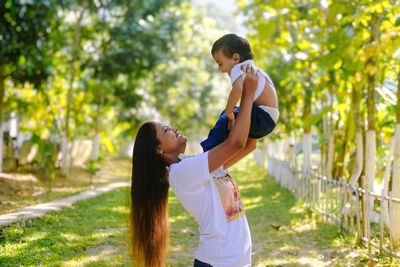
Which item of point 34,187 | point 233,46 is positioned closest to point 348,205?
point 233,46

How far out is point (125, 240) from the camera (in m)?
8.04

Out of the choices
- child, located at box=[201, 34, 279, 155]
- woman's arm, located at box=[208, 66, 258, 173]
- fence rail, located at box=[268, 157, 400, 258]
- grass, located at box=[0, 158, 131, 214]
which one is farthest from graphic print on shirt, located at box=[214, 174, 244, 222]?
grass, located at box=[0, 158, 131, 214]

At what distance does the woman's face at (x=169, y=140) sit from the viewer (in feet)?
9.86

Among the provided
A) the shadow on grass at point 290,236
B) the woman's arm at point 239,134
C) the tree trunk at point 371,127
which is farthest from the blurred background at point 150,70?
the woman's arm at point 239,134

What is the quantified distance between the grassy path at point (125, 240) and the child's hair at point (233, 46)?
236 centimetres

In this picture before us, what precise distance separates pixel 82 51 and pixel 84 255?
13.4 meters

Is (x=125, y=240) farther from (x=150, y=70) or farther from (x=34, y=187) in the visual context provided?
(x=150, y=70)

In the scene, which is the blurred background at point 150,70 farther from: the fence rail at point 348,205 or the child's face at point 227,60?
the child's face at point 227,60

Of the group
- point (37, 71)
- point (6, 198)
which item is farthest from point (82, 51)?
point (6, 198)

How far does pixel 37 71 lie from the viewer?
15.9 m

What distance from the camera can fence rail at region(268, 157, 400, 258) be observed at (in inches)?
276

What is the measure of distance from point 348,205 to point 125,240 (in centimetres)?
362

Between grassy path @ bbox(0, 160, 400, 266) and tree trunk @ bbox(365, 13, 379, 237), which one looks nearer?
grassy path @ bbox(0, 160, 400, 266)

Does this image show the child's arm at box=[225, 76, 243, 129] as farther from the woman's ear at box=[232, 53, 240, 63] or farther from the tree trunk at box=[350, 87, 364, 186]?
the tree trunk at box=[350, 87, 364, 186]
